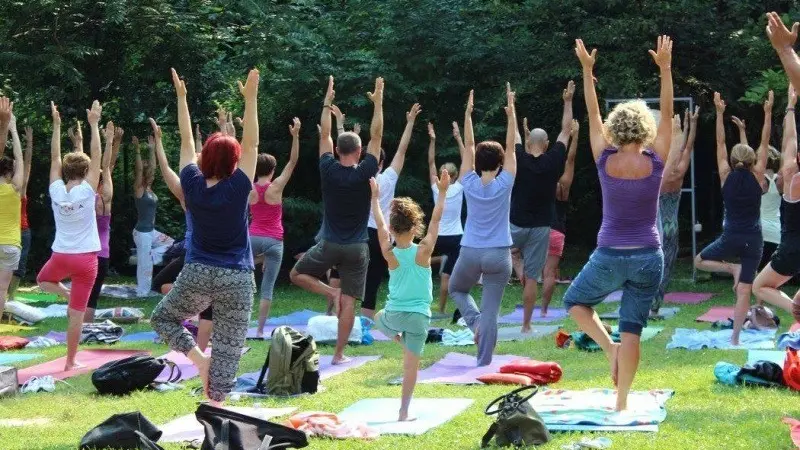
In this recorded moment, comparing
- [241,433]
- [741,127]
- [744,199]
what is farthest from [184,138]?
[741,127]

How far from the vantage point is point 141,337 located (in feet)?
42.2

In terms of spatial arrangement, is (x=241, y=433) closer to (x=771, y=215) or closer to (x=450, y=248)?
(x=450, y=248)

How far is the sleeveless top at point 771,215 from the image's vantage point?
522 inches

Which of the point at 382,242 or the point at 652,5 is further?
the point at 652,5

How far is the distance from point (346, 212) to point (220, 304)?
3479 mm

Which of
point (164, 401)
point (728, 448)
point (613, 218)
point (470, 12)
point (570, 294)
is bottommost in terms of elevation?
point (164, 401)

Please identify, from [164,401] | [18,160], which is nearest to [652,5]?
[18,160]

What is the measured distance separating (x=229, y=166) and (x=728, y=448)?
11.0 feet

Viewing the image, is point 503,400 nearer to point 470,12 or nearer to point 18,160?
point 18,160

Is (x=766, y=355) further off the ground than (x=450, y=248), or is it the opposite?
(x=450, y=248)

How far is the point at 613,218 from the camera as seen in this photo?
7.19m

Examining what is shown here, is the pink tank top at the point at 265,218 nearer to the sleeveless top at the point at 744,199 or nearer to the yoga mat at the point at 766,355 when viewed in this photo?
the sleeveless top at the point at 744,199

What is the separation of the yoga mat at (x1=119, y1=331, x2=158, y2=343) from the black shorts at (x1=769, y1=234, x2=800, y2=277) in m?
6.51

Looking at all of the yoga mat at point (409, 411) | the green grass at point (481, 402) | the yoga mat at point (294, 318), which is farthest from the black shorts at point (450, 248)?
the yoga mat at point (409, 411)
